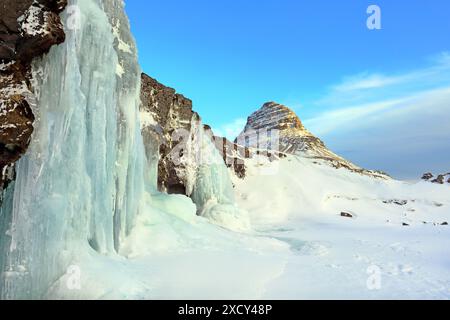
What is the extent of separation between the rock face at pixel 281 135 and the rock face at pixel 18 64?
47.3 m

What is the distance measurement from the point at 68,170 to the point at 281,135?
5713 cm

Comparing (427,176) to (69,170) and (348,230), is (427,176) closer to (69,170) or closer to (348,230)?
(348,230)

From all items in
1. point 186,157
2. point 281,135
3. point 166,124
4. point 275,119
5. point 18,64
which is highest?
point 275,119

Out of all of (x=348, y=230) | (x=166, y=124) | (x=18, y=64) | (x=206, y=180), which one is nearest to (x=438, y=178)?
(x=348, y=230)

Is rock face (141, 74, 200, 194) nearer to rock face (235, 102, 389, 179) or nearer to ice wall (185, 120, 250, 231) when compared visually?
ice wall (185, 120, 250, 231)

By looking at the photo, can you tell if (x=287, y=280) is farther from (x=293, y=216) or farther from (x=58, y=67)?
(x=293, y=216)

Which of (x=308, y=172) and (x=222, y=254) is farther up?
(x=308, y=172)

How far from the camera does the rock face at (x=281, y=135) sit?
5811cm

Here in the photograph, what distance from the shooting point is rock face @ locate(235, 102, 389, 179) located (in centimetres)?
5811

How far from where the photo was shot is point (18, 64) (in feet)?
25.6

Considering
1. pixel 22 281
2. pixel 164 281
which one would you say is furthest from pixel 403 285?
pixel 22 281

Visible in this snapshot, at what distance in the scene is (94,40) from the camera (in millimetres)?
9555

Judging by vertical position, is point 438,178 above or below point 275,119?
below
